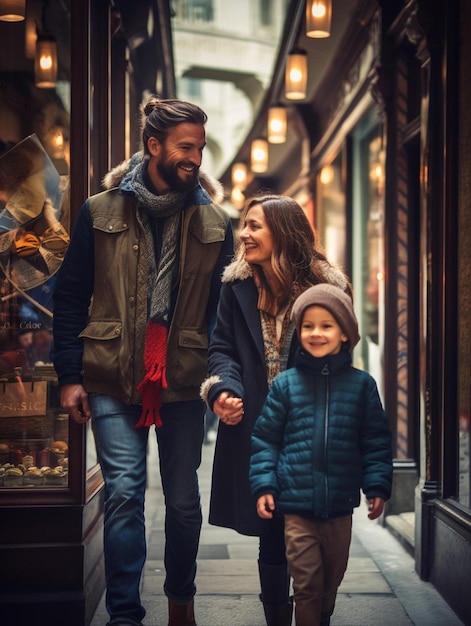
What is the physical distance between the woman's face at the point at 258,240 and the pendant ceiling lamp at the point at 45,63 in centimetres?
178

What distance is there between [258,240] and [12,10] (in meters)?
2.12

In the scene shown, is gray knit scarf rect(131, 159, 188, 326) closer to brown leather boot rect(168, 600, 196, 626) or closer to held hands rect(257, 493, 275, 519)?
held hands rect(257, 493, 275, 519)

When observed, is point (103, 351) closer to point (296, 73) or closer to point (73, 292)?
point (73, 292)

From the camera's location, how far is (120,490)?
13.3 ft

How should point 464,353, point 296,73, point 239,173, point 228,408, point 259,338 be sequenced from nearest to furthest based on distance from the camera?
1. point 228,408
2. point 259,338
3. point 464,353
4. point 296,73
5. point 239,173

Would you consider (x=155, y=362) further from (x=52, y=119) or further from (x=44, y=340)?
(x=52, y=119)

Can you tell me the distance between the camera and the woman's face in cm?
407

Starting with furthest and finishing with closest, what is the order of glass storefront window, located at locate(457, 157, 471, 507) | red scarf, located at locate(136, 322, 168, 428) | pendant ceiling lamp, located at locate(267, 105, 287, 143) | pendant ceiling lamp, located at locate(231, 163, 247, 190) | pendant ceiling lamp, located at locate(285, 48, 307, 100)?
pendant ceiling lamp, located at locate(231, 163, 247, 190), pendant ceiling lamp, located at locate(267, 105, 287, 143), pendant ceiling lamp, located at locate(285, 48, 307, 100), glass storefront window, located at locate(457, 157, 471, 507), red scarf, located at locate(136, 322, 168, 428)

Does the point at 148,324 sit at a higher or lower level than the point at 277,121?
lower

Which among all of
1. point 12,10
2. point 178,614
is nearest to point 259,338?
point 178,614

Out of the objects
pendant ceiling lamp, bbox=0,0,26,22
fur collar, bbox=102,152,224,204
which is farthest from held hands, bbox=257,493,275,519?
pendant ceiling lamp, bbox=0,0,26,22

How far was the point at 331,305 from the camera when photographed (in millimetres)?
3748

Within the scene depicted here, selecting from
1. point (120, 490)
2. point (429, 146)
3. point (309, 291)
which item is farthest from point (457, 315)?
point (120, 490)

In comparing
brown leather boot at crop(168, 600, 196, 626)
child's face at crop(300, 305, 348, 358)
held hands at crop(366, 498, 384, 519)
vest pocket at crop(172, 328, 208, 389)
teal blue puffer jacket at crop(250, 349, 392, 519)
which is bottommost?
brown leather boot at crop(168, 600, 196, 626)
